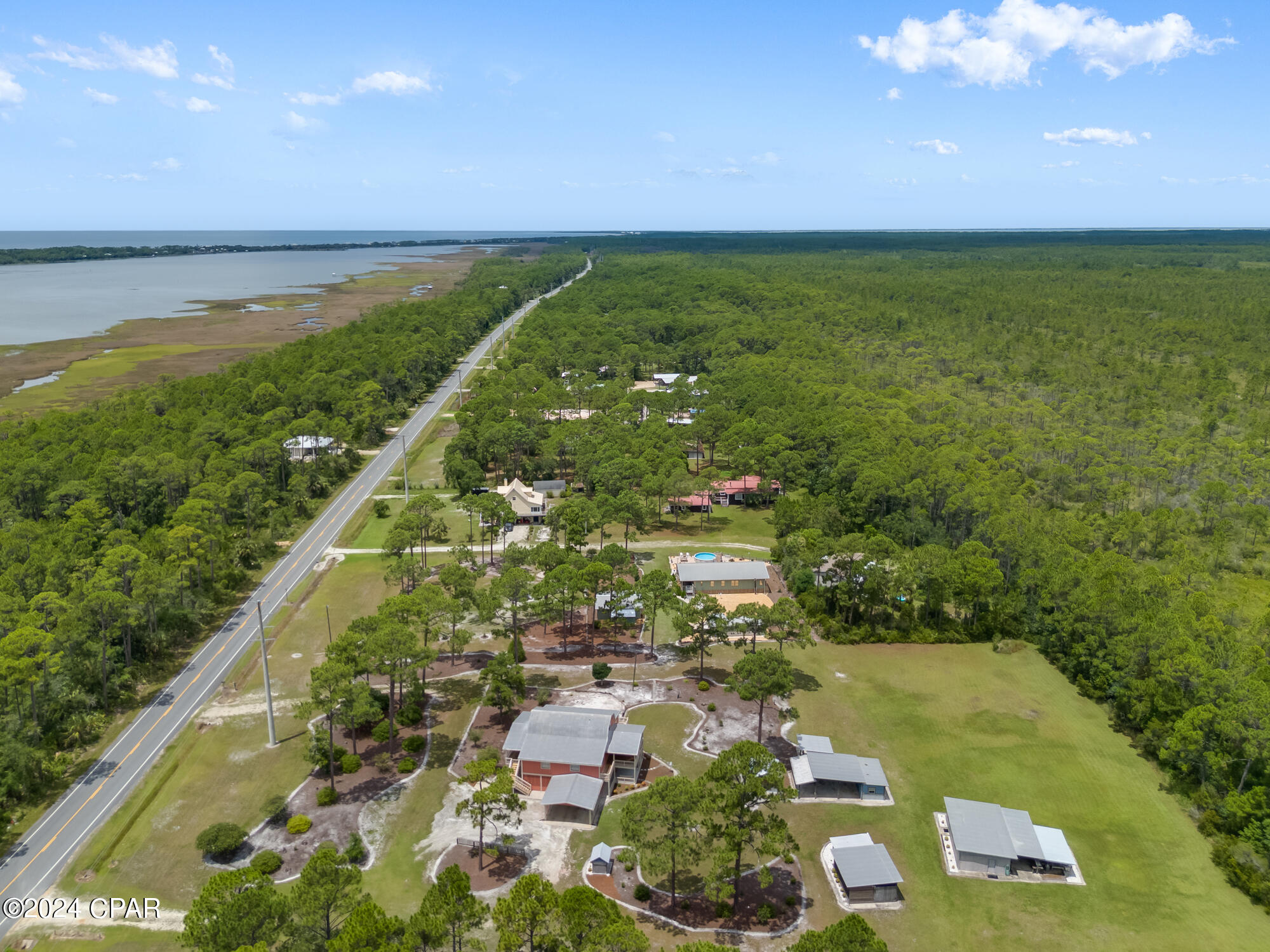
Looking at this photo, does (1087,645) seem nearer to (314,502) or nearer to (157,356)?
(314,502)

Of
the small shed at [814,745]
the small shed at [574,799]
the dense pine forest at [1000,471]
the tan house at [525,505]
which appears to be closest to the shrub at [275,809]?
the small shed at [574,799]

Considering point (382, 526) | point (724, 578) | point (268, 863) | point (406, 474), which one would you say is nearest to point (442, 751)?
point (268, 863)

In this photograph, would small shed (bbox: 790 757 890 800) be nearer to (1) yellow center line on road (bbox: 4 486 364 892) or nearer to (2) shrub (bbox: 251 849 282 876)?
(2) shrub (bbox: 251 849 282 876)

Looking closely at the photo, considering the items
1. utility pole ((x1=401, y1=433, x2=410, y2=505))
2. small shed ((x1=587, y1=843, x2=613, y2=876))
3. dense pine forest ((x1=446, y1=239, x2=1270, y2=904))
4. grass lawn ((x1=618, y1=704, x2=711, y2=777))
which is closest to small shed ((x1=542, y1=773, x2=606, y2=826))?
small shed ((x1=587, y1=843, x2=613, y2=876))

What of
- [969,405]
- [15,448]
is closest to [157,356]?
[15,448]

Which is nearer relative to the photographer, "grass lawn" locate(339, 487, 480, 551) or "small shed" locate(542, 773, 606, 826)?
"small shed" locate(542, 773, 606, 826)

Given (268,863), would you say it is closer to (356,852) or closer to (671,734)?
(356,852)

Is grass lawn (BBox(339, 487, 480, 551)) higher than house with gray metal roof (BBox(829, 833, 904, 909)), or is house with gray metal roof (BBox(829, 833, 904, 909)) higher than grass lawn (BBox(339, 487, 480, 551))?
grass lawn (BBox(339, 487, 480, 551))
